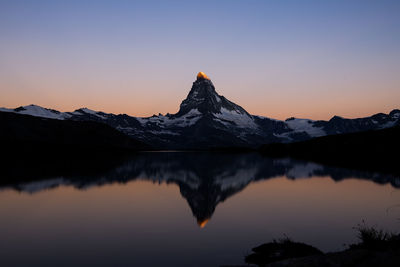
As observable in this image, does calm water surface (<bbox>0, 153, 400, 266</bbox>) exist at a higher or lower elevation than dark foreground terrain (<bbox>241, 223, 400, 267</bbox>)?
lower

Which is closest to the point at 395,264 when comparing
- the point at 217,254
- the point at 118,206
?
the point at 217,254

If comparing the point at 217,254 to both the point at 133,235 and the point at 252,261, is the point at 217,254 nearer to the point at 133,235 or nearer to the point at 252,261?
the point at 252,261

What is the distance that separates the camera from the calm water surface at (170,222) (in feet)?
61.4

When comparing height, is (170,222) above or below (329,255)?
below

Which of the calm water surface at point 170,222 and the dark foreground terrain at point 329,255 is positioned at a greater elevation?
the dark foreground terrain at point 329,255

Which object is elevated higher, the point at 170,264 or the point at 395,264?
the point at 395,264

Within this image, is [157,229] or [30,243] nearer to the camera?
[30,243]

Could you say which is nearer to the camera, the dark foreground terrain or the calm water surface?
the dark foreground terrain

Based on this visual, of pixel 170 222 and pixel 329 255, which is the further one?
pixel 170 222

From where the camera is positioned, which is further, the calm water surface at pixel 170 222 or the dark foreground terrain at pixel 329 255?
the calm water surface at pixel 170 222

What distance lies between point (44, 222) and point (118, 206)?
9513 millimetres

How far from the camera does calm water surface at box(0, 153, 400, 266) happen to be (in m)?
18.7

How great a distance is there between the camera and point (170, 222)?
91.2 ft

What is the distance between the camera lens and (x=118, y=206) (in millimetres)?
35906
